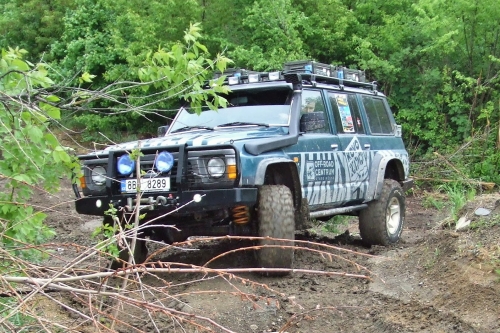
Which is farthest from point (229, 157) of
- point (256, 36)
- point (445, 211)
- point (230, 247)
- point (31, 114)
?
point (256, 36)

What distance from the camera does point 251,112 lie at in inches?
261

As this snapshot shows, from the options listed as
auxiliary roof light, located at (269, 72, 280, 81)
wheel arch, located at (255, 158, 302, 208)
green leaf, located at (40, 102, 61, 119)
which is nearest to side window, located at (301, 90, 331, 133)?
auxiliary roof light, located at (269, 72, 280, 81)

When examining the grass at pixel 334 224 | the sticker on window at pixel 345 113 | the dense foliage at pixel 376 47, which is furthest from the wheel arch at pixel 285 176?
the dense foliage at pixel 376 47

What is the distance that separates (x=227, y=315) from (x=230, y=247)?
205 cm

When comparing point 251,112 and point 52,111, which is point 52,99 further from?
point 251,112

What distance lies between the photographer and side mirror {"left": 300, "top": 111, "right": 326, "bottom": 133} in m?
6.30

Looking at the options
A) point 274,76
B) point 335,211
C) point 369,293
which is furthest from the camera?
point 335,211

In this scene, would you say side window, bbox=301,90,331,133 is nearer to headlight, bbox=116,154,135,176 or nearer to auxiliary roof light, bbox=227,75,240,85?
auxiliary roof light, bbox=227,75,240,85

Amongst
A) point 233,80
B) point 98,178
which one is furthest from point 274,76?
point 98,178

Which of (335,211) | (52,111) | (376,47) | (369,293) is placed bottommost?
(369,293)

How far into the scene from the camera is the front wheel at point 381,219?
7863 millimetres

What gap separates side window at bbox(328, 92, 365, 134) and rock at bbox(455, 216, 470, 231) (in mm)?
1634

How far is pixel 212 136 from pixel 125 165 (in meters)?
0.88

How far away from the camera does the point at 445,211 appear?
439 inches
